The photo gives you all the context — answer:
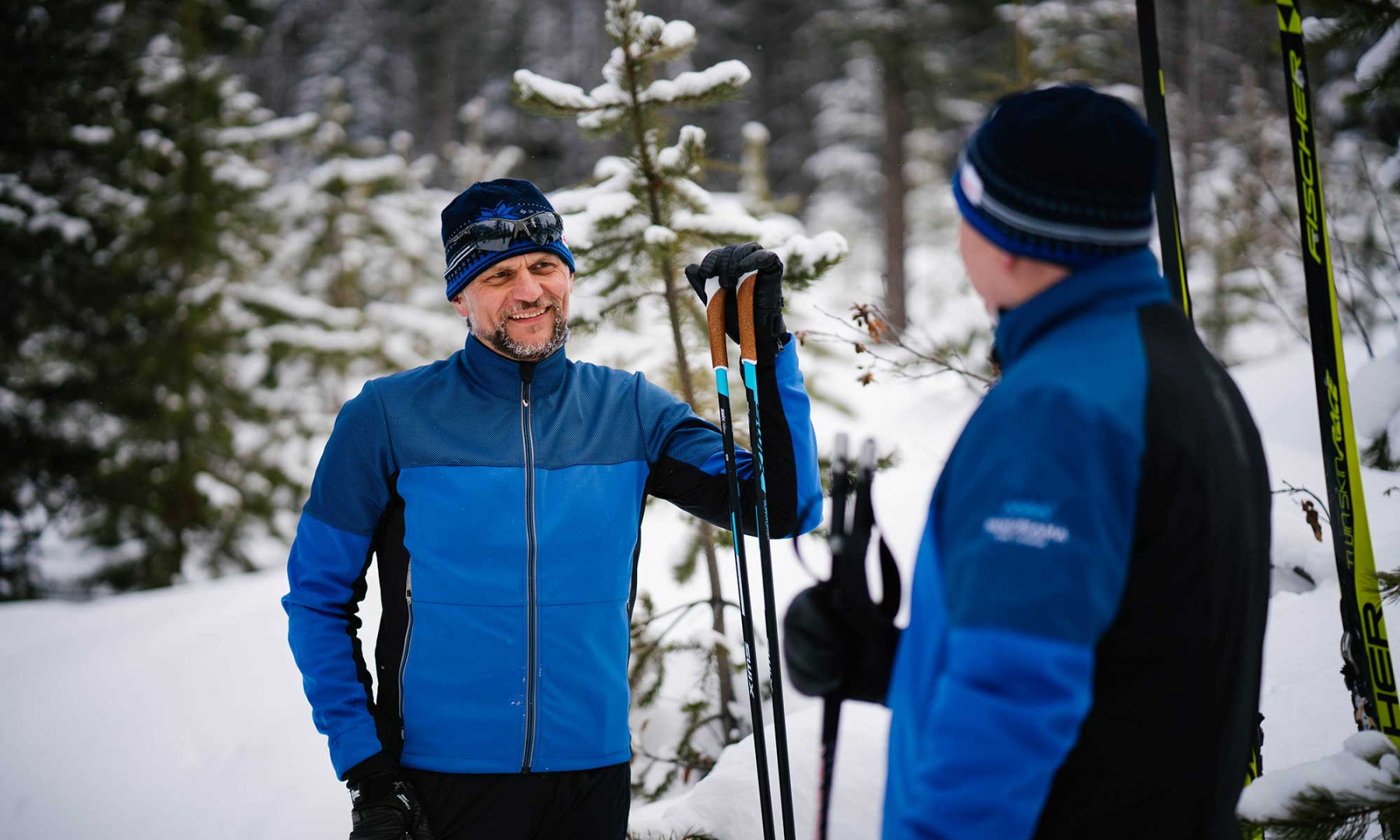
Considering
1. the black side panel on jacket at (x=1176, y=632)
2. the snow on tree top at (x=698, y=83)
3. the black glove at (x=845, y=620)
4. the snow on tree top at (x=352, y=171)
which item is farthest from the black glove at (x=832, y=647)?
the snow on tree top at (x=352, y=171)

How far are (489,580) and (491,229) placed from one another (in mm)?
1038

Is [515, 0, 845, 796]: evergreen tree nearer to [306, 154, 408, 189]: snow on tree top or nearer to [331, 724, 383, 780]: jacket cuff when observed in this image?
[331, 724, 383, 780]: jacket cuff

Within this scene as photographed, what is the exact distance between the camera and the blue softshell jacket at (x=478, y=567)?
2.38 metres

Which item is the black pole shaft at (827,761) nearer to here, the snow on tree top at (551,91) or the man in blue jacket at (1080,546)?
the man in blue jacket at (1080,546)

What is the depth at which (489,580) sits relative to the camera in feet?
7.82

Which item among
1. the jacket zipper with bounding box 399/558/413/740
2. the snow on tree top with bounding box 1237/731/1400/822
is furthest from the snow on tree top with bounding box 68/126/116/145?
the snow on tree top with bounding box 1237/731/1400/822

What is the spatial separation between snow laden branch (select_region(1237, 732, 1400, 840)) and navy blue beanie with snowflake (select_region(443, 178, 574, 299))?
7.35ft

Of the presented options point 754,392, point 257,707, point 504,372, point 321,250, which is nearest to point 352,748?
point 504,372

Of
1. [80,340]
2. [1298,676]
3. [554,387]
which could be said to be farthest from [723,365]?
[80,340]

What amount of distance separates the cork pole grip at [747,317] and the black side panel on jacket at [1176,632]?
1215 millimetres

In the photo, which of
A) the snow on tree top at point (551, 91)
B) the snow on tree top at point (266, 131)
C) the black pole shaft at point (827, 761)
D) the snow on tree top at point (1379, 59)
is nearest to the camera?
the black pole shaft at point (827, 761)

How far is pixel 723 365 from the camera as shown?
8.47 ft

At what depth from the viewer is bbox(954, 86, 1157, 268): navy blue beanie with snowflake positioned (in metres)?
1.28

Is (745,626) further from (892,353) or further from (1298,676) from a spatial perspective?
(892,353)
